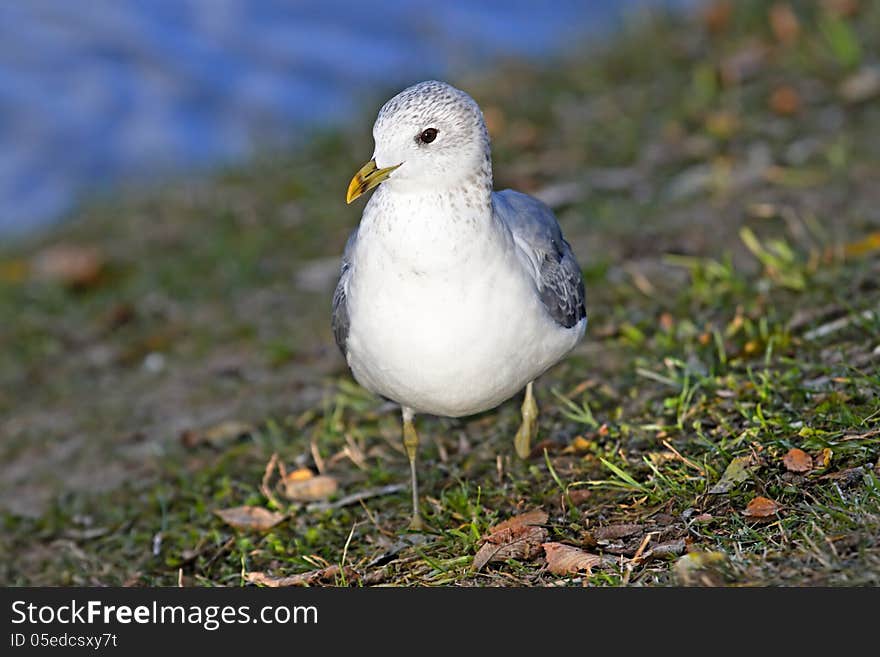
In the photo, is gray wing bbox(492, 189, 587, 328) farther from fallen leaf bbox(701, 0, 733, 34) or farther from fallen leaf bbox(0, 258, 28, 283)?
fallen leaf bbox(701, 0, 733, 34)

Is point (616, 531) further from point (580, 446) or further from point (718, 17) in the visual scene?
point (718, 17)

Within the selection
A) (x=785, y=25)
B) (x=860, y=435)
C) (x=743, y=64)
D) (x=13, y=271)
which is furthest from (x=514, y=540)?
(x=785, y=25)

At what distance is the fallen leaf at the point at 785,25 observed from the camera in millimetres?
7738

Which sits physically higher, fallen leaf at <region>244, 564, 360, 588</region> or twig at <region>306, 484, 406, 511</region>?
twig at <region>306, 484, 406, 511</region>

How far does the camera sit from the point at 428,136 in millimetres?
3520

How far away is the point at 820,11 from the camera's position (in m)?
8.02

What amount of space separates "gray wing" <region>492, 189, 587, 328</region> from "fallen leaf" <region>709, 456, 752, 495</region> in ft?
2.34

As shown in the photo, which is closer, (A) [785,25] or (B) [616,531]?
(B) [616,531]

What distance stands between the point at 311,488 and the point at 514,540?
3.47 feet

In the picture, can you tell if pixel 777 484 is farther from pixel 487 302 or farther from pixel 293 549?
pixel 293 549

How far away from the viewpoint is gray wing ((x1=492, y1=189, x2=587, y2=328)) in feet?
12.6

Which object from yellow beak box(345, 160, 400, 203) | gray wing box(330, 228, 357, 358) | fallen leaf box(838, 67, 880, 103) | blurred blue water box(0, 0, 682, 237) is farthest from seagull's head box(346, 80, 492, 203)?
blurred blue water box(0, 0, 682, 237)

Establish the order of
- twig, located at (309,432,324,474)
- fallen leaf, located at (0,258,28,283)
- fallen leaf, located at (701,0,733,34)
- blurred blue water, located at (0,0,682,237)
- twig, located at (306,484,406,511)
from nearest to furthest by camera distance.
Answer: twig, located at (306,484,406,511), twig, located at (309,432,324,474), fallen leaf, located at (0,258,28,283), fallen leaf, located at (701,0,733,34), blurred blue water, located at (0,0,682,237)

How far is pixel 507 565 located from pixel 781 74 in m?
4.93
